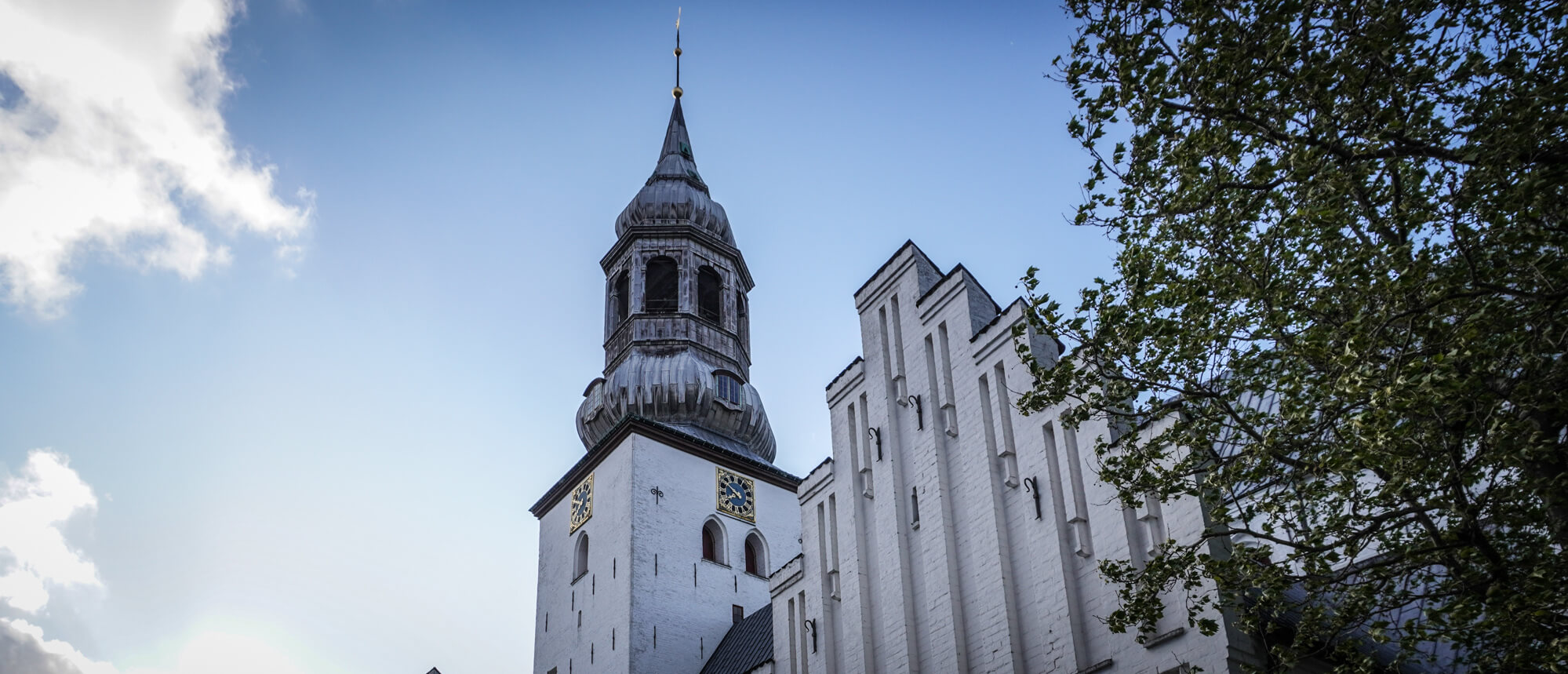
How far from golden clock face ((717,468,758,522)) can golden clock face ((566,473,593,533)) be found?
3.40m

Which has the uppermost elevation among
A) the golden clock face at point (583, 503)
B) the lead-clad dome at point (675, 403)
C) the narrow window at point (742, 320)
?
the narrow window at point (742, 320)

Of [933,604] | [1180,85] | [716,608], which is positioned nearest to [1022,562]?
[933,604]

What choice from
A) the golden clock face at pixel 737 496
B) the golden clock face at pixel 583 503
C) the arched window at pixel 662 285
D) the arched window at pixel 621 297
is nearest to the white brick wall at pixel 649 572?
the golden clock face at pixel 737 496

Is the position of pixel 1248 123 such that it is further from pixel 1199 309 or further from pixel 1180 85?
pixel 1199 309

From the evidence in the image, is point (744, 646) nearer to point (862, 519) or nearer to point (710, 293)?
point (862, 519)

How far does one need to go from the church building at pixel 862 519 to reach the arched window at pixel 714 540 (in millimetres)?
67

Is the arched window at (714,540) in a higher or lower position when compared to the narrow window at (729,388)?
lower

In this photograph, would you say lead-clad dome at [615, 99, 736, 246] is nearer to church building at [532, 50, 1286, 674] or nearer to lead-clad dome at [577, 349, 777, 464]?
church building at [532, 50, 1286, 674]

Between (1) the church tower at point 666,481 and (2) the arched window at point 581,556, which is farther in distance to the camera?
(2) the arched window at point 581,556

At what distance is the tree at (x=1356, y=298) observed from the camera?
8461mm

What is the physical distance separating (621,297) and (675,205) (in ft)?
11.8

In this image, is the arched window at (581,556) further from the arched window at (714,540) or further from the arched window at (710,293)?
the arched window at (710,293)

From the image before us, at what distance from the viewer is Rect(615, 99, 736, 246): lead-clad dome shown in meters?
36.8

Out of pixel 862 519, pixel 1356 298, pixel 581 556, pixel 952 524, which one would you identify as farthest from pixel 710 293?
pixel 1356 298
